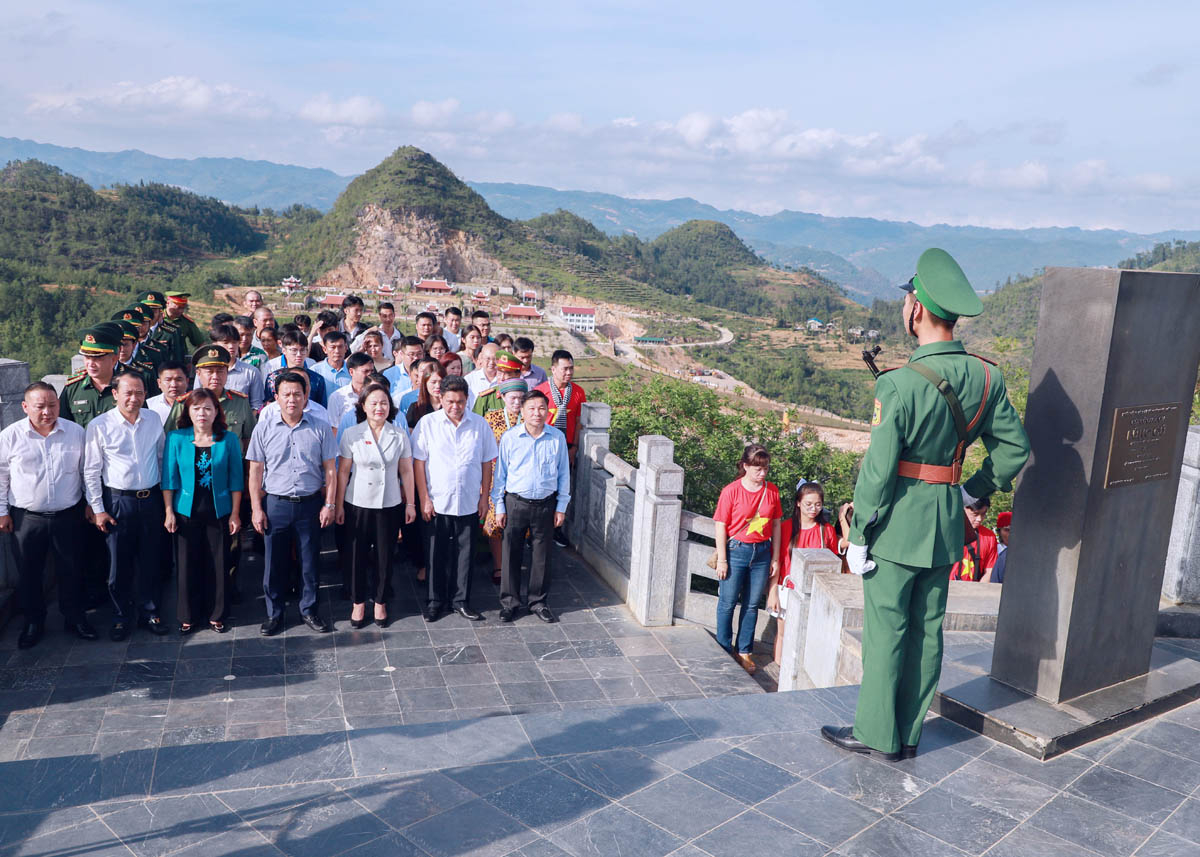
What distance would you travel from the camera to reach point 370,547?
5.73 meters

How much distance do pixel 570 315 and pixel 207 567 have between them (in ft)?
247

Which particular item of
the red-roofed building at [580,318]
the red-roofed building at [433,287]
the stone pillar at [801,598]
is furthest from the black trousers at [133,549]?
the red-roofed building at [433,287]

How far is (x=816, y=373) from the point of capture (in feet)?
223

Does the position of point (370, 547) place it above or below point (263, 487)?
below

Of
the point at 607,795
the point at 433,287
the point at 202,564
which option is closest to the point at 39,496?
the point at 202,564

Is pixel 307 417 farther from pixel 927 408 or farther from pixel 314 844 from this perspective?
pixel 927 408

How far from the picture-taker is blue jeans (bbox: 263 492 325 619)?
5418 mm

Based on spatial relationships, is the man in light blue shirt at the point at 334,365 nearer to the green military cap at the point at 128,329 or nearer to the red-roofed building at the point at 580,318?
the green military cap at the point at 128,329

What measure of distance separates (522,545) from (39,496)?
9.44 feet

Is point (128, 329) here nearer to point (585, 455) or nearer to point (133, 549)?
point (133, 549)

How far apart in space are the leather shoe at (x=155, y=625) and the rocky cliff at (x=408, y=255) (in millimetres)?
82716

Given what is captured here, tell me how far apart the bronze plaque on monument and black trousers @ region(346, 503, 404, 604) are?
408 cm

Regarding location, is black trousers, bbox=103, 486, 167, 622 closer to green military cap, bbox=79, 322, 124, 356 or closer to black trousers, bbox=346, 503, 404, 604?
green military cap, bbox=79, 322, 124, 356

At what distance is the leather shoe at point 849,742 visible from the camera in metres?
3.29
